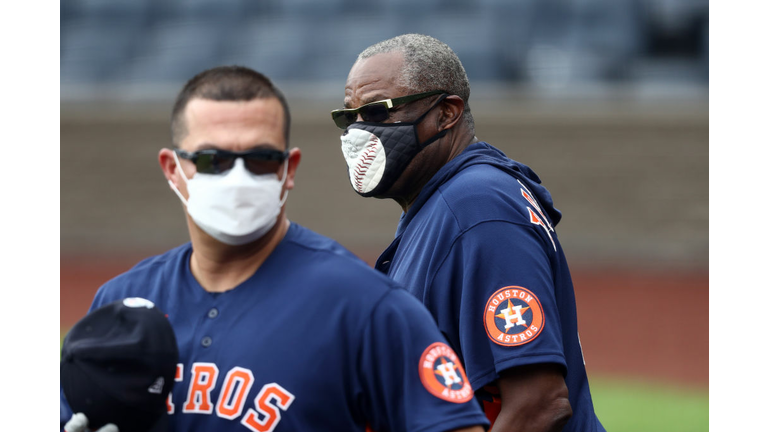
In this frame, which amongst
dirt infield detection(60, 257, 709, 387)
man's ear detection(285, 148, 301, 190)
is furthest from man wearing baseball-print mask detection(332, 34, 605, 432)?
dirt infield detection(60, 257, 709, 387)

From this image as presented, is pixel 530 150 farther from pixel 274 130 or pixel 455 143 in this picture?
pixel 274 130

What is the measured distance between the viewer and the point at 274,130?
2.19m

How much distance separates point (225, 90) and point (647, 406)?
26.5ft

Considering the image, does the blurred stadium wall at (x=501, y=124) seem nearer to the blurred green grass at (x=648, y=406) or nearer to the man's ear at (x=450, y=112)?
the blurred green grass at (x=648, y=406)

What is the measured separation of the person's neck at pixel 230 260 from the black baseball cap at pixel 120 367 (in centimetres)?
29

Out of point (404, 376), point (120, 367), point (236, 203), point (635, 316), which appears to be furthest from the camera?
point (635, 316)

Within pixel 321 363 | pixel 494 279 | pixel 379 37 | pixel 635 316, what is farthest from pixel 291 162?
pixel 379 37

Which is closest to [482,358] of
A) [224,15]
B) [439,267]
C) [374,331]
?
[439,267]

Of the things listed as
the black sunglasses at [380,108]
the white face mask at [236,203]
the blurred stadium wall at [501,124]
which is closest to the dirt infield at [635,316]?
the blurred stadium wall at [501,124]

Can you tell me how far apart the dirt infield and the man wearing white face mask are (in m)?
9.22

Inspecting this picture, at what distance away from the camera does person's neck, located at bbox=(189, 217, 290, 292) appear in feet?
7.36

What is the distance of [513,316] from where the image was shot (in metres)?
2.63

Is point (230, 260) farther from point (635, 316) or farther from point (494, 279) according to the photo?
point (635, 316)

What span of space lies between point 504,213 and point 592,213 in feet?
46.2
